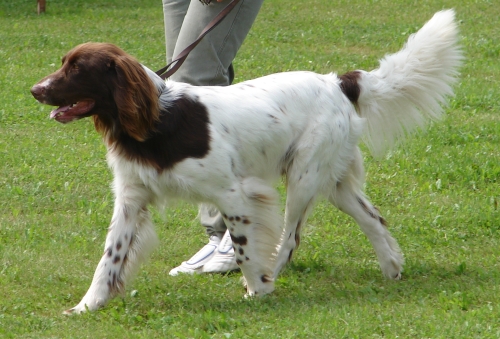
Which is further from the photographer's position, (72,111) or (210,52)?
(210,52)

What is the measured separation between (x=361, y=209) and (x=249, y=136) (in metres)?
0.97

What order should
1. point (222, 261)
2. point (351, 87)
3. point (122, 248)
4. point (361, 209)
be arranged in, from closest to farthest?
1. point (122, 248)
2. point (351, 87)
3. point (361, 209)
4. point (222, 261)

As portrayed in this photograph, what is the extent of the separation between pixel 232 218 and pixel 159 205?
1.43 ft

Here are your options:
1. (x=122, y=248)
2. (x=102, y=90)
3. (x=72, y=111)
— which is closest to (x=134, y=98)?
(x=102, y=90)

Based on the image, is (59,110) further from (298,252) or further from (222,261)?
(298,252)

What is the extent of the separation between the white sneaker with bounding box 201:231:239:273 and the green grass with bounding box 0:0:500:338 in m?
0.08

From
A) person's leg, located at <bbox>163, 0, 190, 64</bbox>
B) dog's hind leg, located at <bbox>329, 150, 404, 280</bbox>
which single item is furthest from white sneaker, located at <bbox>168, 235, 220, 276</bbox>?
person's leg, located at <bbox>163, 0, 190, 64</bbox>

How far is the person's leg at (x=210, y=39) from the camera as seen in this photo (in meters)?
5.32

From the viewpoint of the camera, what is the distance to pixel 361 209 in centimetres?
532

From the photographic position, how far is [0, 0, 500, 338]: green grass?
4324 millimetres

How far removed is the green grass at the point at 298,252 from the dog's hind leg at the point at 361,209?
18 cm

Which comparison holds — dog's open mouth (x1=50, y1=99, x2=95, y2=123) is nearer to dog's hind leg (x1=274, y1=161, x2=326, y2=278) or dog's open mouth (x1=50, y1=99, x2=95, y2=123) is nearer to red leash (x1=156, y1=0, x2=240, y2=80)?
red leash (x1=156, y1=0, x2=240, y2=80)

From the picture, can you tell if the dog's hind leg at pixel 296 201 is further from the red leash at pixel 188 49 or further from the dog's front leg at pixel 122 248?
the red leash at pixel 188 49

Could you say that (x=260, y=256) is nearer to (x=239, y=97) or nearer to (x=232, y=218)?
(x=232, y=218)
